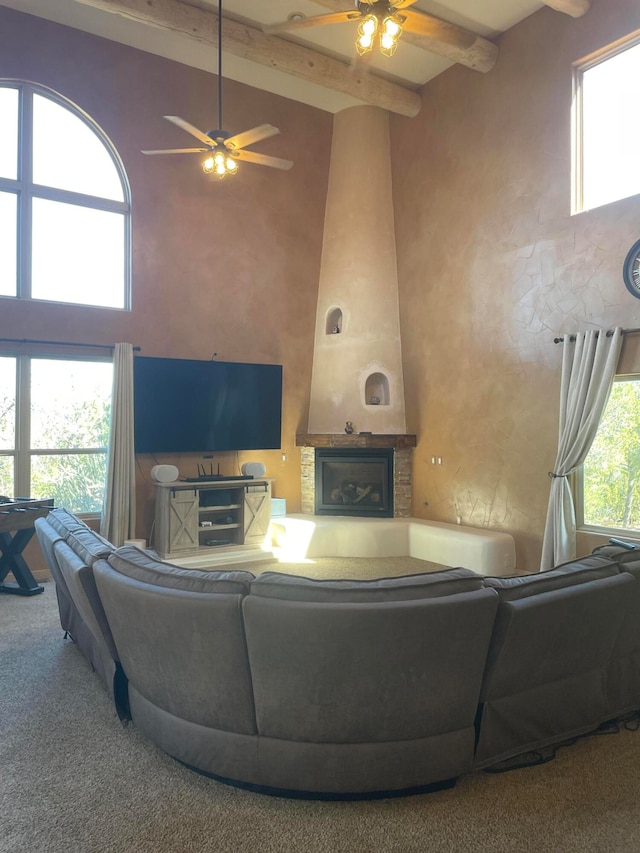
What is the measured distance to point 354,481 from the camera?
7.21 meters

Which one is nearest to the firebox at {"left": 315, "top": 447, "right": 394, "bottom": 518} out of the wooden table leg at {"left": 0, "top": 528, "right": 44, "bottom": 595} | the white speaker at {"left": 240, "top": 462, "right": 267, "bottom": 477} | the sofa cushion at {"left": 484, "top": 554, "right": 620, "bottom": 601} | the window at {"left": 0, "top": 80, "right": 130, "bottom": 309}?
the white speaker at {"left": 240, "top": 462, "right": 267, "bottom": 477}

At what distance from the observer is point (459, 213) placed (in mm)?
6613

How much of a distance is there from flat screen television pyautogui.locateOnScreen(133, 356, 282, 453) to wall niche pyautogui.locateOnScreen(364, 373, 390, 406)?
114 centimetres

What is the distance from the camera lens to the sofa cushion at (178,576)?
7.39ft

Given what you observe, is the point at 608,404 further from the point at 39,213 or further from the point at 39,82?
the point at 39,82

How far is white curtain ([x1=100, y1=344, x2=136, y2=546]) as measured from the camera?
19.4 ft

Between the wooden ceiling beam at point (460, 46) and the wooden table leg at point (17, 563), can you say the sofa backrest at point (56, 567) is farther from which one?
the wooden ceiling beam at point (460, 46)

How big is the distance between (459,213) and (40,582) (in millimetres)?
5944

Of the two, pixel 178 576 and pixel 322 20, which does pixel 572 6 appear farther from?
pixel 178 576

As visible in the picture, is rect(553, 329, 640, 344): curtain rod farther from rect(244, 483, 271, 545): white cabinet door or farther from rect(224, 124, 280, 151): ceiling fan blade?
rect(244, 483, 271, 545): white cabinet door

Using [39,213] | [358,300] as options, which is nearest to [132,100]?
[39,213]

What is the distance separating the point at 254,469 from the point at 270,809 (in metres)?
4.71

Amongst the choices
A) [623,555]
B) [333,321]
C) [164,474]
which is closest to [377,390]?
[333,321]

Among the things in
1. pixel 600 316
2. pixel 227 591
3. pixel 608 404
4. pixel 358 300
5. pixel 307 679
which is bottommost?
pixel 307 679
